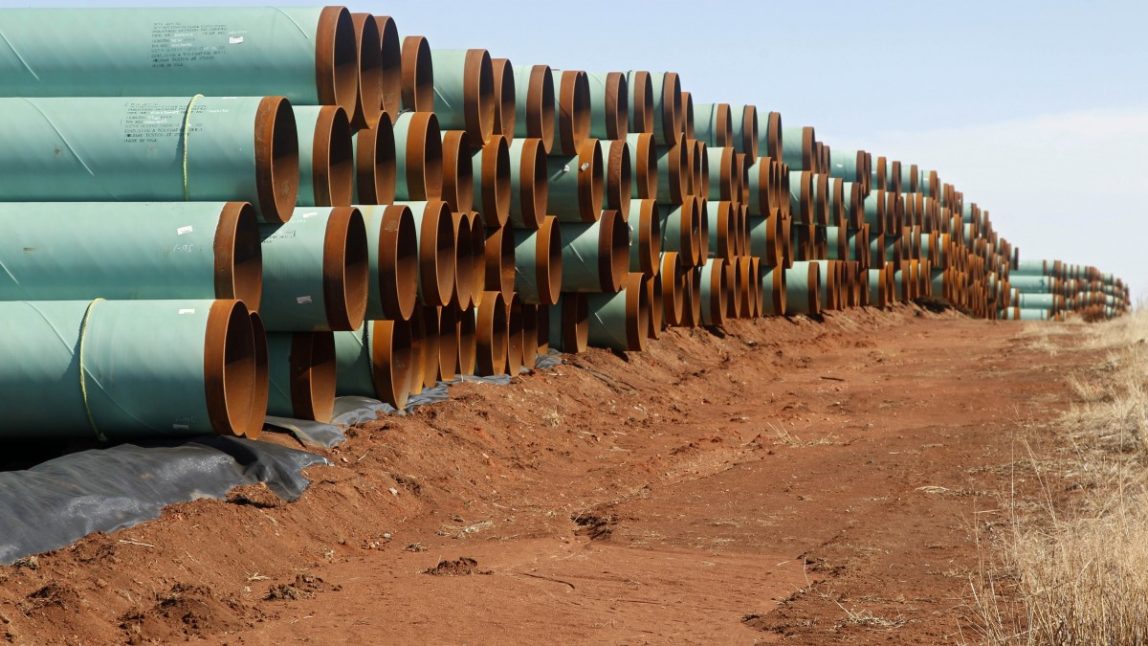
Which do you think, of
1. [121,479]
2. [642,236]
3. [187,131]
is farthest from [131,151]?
[642,236]

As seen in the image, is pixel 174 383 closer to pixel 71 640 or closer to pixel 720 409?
pixel 71 640

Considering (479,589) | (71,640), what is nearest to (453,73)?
(479,589)

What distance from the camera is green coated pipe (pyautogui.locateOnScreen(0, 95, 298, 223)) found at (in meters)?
8.38

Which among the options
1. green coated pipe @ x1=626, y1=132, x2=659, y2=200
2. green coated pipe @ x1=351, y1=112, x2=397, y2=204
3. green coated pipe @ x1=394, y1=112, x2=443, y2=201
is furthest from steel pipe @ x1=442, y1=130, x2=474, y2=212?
green coated pipe @ x1=626, y1=132, x2=659, y2=200

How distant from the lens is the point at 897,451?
10562 mm

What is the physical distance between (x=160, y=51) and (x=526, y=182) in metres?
5.41

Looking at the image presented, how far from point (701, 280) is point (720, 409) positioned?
22.3 feet

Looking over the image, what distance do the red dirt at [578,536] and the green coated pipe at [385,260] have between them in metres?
0.94

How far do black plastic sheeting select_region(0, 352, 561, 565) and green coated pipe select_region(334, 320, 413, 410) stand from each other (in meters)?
1.47

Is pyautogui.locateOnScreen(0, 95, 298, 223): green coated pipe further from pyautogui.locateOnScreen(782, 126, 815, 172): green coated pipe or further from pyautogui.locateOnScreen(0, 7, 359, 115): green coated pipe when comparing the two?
pyautogui.locateOnScreen(782, 126, 815, 172): green coated pipe

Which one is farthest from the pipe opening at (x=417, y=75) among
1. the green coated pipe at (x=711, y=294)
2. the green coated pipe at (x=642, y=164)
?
the green coated pipe at (x=711, y=294)

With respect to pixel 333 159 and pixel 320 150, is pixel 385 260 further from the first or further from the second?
pixel 320 150

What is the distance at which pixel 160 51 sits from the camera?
30.5 feet

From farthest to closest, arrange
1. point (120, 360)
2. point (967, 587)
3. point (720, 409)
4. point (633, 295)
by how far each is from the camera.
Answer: point (633, 295) < point (720, 409) < point (120, 360) < point (967, 587)
